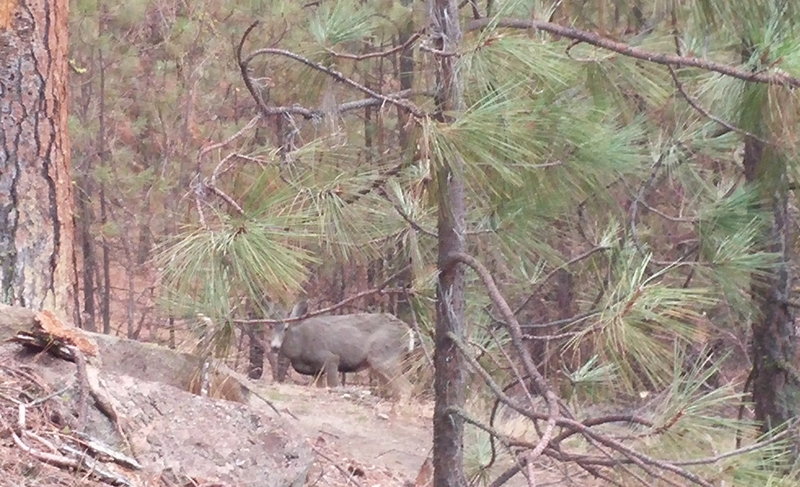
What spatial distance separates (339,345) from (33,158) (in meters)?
5.13

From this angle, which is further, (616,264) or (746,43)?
(616,264)

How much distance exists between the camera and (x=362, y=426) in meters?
6.06

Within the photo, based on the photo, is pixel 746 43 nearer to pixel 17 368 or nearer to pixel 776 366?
pixel 776 366

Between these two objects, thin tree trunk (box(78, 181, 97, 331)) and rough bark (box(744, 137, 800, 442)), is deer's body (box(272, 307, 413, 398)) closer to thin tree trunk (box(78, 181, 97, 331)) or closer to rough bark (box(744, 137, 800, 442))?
thin tree trunk (box(78, 181, 97, 331))

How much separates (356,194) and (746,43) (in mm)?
1209

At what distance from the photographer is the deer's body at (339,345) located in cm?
799

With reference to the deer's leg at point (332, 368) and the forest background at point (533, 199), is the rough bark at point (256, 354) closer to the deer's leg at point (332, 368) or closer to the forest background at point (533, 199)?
the deer's leg at point (332, 368)

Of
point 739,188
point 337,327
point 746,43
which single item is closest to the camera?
point 746,43

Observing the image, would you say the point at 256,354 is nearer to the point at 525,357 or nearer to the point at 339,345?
the point at 339,345

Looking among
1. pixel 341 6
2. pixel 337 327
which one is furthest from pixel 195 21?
pixel 341 6

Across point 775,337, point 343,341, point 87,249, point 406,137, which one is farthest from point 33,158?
point 87,249

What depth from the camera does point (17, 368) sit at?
2326 millimetres

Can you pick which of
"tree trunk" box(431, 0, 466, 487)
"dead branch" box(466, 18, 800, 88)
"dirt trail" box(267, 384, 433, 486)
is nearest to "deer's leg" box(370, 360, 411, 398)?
"dirt trail" box(267, 384, 433, 486)

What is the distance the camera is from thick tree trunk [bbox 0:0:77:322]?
3258 mm
